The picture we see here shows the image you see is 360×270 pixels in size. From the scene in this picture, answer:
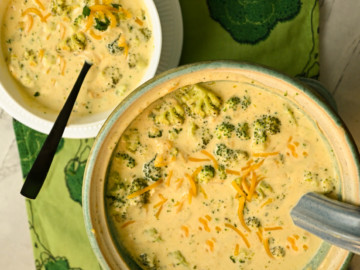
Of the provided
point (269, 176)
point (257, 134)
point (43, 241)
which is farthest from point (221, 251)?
point (43, 241)

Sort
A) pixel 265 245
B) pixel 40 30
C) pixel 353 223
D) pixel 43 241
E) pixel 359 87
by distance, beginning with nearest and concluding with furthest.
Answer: pixel 353 223, pixel 265 245, pixel 40 30, pixel 359 87, pixel 43 241

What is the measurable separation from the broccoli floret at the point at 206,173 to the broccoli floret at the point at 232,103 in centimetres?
18

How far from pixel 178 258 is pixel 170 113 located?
17.8 inches

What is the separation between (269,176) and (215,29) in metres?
0.60

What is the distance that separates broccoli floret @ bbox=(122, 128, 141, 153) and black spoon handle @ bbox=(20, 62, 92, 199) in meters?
0.29

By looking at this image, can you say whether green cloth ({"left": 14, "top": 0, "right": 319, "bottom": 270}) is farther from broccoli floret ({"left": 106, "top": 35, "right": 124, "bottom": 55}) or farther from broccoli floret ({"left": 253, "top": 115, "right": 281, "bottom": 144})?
broccoli floret ({"left": 253, "top": 115, "right": 281, "bottom": 144})

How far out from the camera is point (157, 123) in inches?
55.5

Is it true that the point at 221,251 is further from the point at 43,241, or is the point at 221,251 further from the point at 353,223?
the point at 43,241

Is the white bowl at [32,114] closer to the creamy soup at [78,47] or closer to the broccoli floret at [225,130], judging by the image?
the creamy soup at [78,47]

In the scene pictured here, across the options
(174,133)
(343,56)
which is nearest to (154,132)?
(174,133)

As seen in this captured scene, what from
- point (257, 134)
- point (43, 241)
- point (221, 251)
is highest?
point (257, 134)

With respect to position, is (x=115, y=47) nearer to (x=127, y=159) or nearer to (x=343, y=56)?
(x=127, y=159)

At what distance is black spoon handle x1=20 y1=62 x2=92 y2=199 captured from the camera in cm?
160

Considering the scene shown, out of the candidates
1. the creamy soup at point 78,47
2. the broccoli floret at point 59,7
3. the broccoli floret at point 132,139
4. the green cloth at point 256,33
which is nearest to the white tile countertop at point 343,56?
the green cloth at point 256,33
